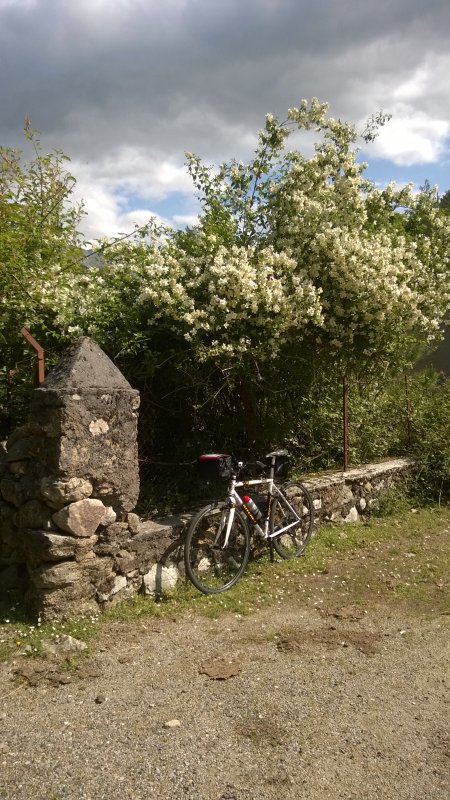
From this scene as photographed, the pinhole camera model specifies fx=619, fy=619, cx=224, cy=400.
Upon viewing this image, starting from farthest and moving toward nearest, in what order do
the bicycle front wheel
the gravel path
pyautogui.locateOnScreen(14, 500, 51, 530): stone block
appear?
1. the bicycle front wheel
2. pyautogui.locateOnScreen(14, 500, 51, 530): stone block
3. the gravel path

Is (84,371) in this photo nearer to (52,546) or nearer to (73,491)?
(73,491)

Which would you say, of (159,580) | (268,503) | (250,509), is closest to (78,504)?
(159,580)

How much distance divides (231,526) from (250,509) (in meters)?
0.25

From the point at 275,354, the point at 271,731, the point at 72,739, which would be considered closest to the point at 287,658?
the point at 271,731

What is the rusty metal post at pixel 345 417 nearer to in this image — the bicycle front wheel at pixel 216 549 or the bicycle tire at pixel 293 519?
the bicycle tire at pixel 293 519

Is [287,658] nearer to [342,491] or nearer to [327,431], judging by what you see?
[342,491]

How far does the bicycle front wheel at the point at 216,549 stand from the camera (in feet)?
15.6

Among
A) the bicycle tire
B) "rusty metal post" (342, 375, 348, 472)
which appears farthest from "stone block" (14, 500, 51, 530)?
"rusty metal post" (342, 375, 348, 472)

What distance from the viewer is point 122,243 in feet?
20.3

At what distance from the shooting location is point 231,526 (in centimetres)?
490

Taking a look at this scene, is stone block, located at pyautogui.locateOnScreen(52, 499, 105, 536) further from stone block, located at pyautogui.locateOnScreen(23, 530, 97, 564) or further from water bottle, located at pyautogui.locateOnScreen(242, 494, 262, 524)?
water bottle, located at pyautogui.locateOnScreen(242, 494, 262, 524)

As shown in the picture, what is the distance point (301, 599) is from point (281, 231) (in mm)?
3634

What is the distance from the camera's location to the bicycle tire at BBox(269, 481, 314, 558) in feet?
17.8

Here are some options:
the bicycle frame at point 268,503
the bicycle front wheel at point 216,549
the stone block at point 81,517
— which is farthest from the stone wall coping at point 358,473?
the stone block at point 81,517
